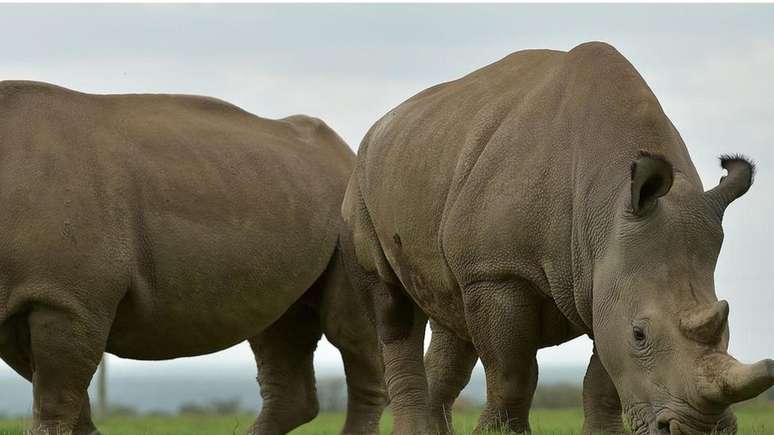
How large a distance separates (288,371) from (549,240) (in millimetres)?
4594

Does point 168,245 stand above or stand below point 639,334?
above

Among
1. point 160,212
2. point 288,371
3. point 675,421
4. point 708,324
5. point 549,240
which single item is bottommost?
point 675,421

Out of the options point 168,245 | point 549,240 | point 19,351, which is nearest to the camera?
point 549,240

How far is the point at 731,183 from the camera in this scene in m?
8.46

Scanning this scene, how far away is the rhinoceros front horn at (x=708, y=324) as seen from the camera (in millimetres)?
7680

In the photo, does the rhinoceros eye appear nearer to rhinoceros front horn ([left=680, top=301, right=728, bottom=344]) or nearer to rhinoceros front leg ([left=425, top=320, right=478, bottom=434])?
rhinoceros front horn ([left=680, top=301, right=728, bottom=344])

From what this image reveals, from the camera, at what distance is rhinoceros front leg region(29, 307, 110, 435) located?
10820 mm

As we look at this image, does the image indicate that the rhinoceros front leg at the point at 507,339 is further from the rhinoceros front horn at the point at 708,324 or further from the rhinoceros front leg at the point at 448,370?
the rhinoceros front leg at the point at 448,370

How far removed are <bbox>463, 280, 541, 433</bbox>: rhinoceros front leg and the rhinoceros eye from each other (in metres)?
1.19

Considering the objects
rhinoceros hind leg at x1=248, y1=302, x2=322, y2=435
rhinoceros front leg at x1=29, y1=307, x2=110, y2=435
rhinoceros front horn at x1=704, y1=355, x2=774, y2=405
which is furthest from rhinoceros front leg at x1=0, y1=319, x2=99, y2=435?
rhinoceros front horn at x1=704, y1=355, x2=774, y2=405

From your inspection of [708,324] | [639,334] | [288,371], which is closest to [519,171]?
[639,334]

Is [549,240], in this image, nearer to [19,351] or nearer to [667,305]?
[667,305]

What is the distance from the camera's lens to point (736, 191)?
8.47m

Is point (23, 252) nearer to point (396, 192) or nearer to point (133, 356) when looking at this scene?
point (133, 356)
